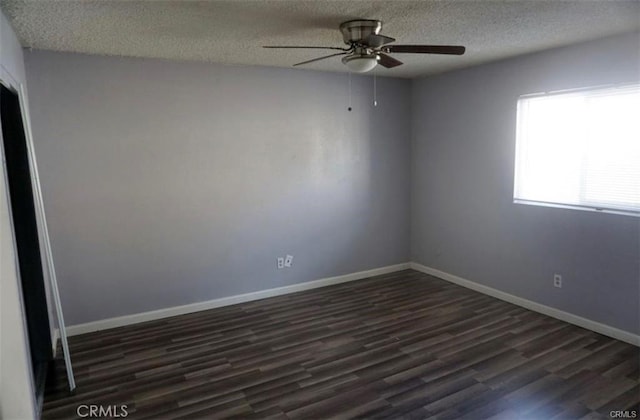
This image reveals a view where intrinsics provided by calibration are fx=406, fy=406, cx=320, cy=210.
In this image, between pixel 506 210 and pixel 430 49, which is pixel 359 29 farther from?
pixel 506 210

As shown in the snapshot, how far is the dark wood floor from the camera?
249cm

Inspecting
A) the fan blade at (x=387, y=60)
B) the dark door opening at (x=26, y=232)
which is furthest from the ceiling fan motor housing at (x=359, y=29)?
the dark door opening at (x=26, y=232)

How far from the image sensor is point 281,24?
269 centimetres

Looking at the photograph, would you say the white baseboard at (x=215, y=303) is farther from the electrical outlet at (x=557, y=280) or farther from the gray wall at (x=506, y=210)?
the electrical outlet at (x=557, y=280)

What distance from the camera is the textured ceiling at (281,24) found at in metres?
2.36

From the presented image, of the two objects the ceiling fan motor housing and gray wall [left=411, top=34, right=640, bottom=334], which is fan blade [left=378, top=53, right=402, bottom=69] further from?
gray wall [left=411, top=34, right=640, bottom=334]

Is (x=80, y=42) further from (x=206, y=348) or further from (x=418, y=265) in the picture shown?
→ (x=418, y=265)

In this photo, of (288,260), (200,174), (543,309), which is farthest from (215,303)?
(543,309)

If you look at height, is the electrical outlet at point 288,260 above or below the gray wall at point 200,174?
below

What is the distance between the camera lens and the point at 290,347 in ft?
10.7
